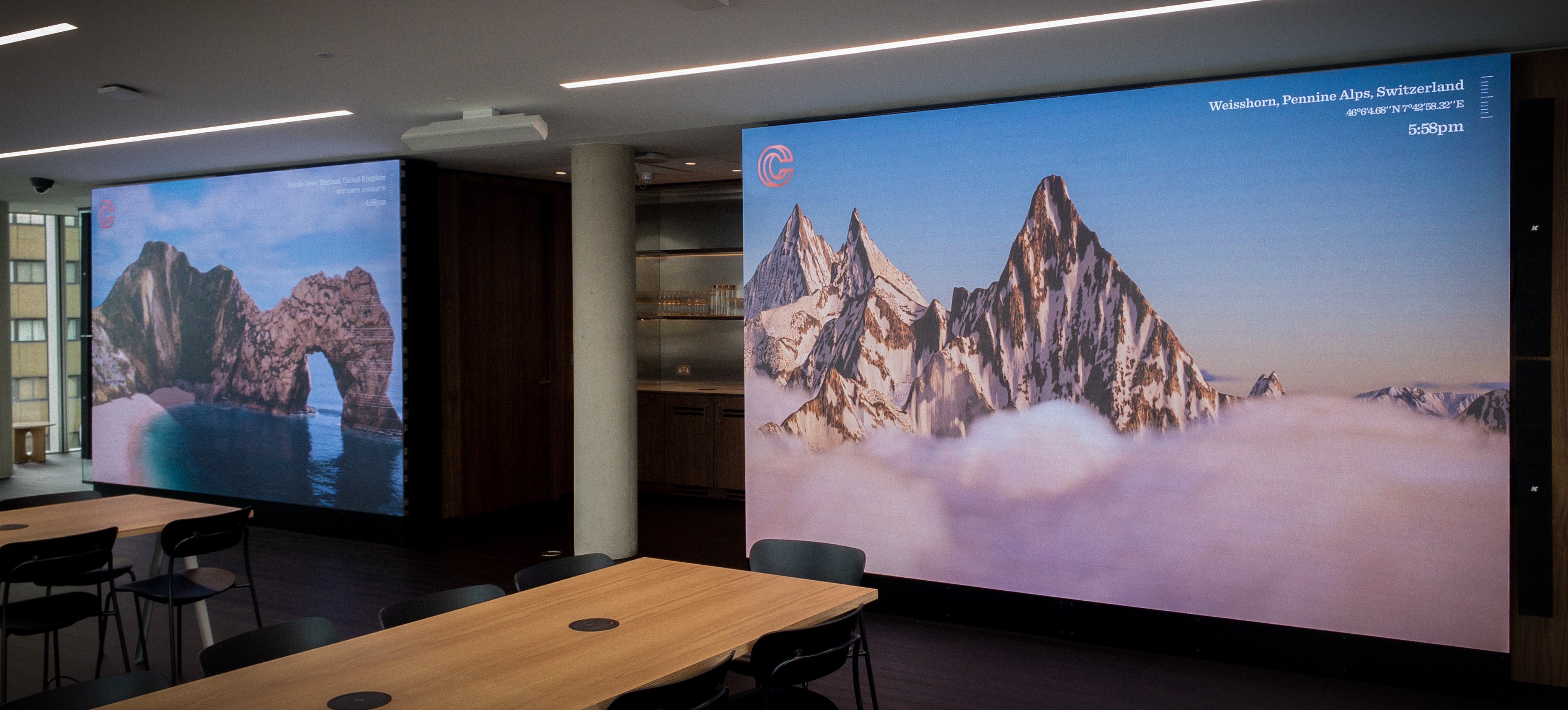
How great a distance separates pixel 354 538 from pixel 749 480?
4.09 metres

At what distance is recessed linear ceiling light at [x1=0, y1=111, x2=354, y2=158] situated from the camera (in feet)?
23.3

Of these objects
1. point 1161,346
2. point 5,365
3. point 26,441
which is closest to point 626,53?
point 1161,346

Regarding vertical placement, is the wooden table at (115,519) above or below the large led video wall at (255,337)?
below

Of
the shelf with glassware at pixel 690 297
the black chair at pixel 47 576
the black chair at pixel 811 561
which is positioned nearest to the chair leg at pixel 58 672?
the black chair at pixel 47 576

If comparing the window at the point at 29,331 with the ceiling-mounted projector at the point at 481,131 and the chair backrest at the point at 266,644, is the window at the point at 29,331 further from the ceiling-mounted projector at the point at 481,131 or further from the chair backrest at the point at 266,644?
the chair backrest at the point at 266,644

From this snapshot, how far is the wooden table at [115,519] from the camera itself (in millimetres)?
5352

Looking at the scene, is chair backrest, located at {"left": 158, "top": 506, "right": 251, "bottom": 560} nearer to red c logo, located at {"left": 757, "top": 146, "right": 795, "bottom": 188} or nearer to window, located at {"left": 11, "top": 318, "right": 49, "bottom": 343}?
red c logo, located at {"left": 757, "top": 146, "right": 795, "bottom": 188}

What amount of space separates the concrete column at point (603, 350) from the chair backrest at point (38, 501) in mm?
3119

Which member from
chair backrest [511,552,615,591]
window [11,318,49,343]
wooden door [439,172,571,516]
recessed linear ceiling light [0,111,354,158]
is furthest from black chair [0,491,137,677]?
window [11,318,49,343]

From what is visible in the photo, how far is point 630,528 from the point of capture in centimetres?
805

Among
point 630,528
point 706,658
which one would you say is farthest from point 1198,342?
point 630,528

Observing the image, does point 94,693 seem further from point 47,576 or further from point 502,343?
point 502,343

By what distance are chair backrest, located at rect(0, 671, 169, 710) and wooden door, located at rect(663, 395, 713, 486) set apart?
7.70 metres

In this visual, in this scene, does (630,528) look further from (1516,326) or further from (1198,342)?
(1516,326)
